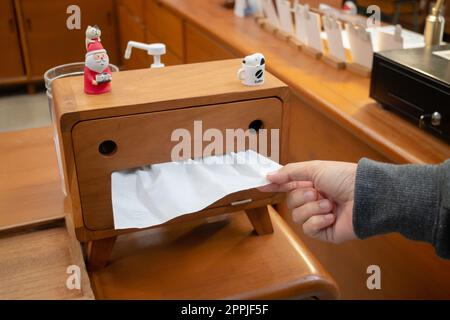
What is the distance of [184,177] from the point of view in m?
0.75

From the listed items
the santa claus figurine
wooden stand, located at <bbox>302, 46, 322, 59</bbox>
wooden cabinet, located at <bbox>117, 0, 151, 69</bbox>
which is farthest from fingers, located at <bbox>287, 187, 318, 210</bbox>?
wooden cabinet, located at <bbox>117, 0, 151, 69</bbox>

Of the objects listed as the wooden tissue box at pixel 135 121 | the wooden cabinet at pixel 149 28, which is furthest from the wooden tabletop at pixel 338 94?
the wooden cabinet at pixel 149 28

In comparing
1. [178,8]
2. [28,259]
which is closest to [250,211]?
[28,259]

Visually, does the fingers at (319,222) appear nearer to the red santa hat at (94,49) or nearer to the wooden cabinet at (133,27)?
the red santa hat at (94,49)

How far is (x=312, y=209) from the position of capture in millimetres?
827

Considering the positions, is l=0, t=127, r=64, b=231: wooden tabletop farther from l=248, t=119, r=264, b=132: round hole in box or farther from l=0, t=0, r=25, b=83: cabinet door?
l=0, t=0, r=25, b=83: cabinet door

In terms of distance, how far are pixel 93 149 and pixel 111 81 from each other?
4.9 inches

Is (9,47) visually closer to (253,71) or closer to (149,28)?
(149,28)

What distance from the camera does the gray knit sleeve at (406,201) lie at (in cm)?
67

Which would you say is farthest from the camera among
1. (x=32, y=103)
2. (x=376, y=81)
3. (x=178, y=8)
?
(x=32, y=103)

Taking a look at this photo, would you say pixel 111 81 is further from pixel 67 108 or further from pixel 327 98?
pixel 327 98

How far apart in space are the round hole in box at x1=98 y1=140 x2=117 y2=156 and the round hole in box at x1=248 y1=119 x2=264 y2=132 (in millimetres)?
208

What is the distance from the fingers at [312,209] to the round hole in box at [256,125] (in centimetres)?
16

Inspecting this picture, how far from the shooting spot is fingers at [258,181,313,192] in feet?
2.56
